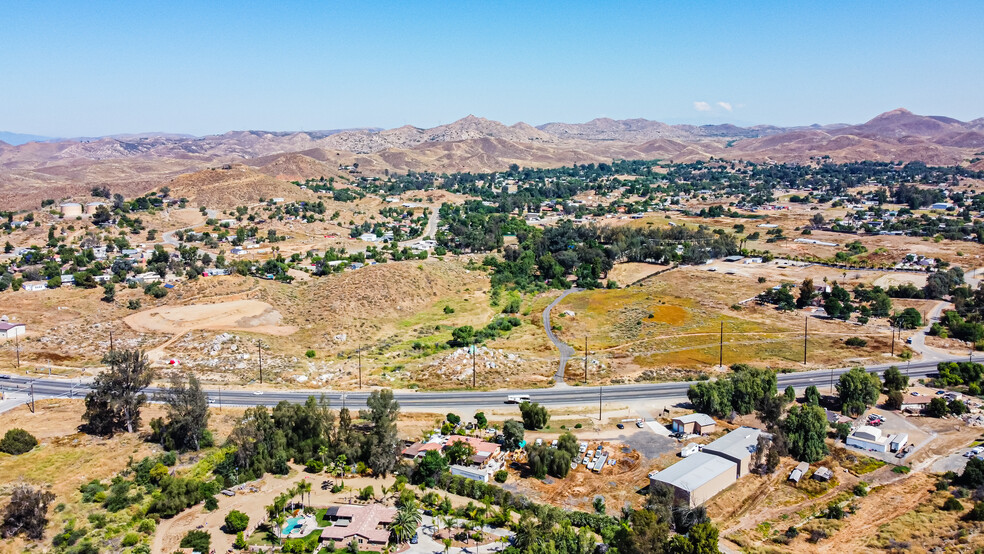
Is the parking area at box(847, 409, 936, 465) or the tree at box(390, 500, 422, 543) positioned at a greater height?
the tree at box(390, 500, 422, 543)

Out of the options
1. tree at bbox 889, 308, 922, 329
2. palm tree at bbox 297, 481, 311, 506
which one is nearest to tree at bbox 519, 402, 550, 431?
palm tree at bbox 297, 481, 311, 506

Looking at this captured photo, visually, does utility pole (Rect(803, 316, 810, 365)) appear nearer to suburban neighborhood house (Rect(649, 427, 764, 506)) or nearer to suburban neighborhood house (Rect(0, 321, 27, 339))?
suburban neighborhood house (Rect(649, 427, 764, 506))

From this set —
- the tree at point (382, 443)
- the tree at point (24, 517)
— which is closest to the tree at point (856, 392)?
the tree at point (382, 443)

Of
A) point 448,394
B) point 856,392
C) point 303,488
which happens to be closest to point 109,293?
point 448,394

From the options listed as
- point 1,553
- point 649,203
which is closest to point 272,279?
point 1,553

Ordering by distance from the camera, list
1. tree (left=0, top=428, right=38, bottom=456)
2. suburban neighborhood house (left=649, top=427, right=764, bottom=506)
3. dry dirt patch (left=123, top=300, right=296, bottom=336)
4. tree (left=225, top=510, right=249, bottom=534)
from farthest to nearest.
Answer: dry dirt patch (left=123, top=300, right=296, bottom=336), tree (left=0, top=428, right=38, bottom=456), suburban neighborhood house (left=649, top=427, right=764, bottom=506), tree (left=225, top=510, right=249, bottom=534)

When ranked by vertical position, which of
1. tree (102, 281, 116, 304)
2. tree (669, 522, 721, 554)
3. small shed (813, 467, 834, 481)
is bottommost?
small shed (813, 467, 834, 481)
